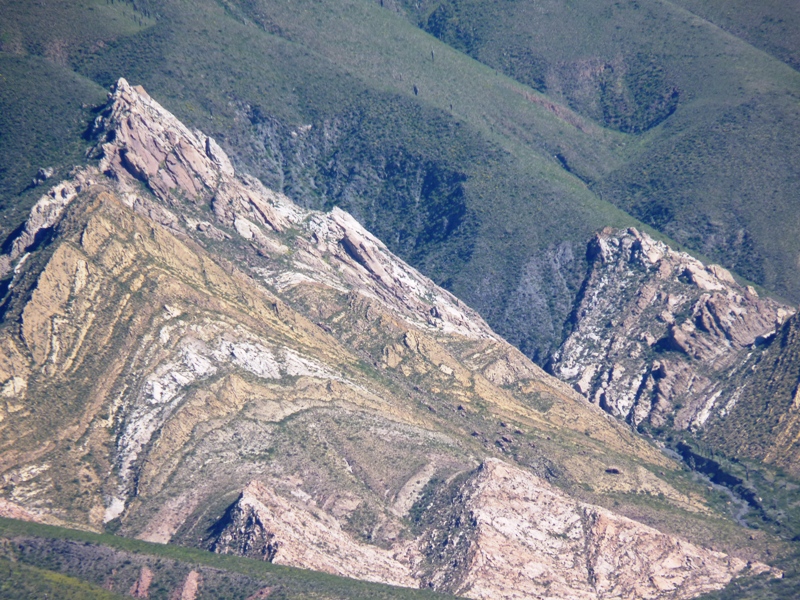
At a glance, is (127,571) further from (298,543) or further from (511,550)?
(511,550)

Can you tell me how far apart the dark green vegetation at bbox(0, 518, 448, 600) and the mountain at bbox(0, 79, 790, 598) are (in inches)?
175

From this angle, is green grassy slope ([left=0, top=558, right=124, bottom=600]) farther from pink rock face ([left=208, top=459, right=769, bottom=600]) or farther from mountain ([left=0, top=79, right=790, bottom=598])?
pink rock face ([left=208, top=459, right=769, bottom=600])

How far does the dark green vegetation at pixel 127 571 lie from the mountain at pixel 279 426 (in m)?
4.45

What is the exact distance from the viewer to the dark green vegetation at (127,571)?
13450 centimetres

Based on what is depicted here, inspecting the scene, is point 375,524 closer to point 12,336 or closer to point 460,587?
point 460,587

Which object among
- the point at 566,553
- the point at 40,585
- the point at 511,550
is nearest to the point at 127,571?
the point at 40,585

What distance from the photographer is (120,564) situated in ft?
456

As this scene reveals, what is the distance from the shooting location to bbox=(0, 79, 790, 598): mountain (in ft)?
493

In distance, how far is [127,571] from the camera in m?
138

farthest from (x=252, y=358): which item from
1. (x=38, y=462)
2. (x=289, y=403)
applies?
(x=38, y=462)

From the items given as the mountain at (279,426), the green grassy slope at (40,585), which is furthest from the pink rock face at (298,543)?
the green grassy slope at (40,585)


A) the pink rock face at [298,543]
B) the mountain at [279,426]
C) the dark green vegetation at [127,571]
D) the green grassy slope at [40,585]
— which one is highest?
the mountain at [279,426]

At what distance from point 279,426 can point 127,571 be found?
31.4m

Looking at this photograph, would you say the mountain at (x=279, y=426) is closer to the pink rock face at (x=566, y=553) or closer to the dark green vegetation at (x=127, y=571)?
the pink rock face at (x=566, y=553)
